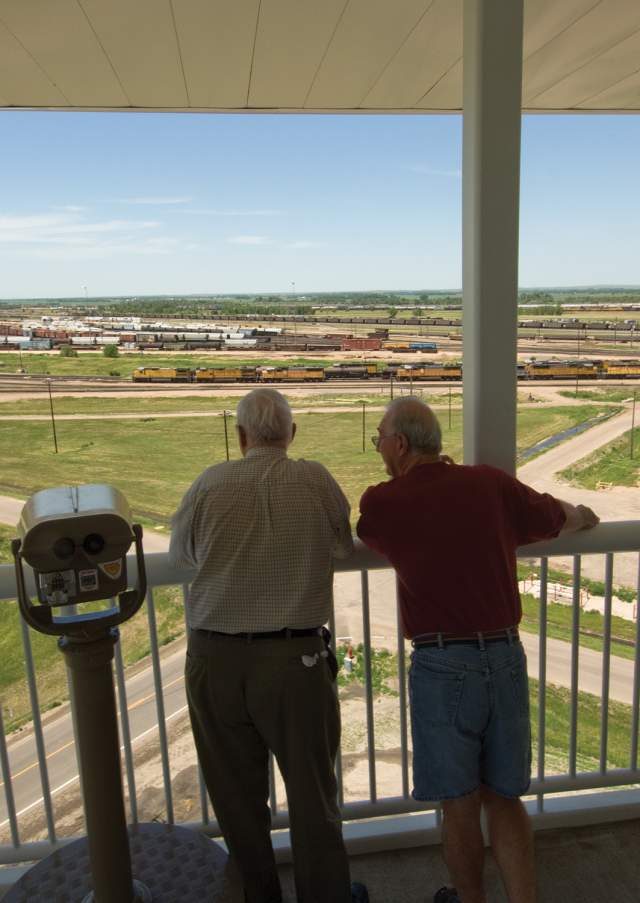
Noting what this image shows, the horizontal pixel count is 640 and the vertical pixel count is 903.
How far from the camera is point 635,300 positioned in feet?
8.54

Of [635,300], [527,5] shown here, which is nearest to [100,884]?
[527,5]

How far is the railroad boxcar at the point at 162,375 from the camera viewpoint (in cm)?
399

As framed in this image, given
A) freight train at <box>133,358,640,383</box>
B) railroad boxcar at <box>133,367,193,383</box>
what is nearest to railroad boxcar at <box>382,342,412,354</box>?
freight train at <box>133,358,640,383</box>

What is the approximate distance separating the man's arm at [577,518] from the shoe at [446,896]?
97cm

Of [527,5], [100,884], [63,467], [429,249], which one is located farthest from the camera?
[63,467]

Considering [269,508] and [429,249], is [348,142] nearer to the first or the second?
[429,249]

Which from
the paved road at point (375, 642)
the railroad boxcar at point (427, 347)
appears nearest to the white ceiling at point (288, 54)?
the railroad boxcar at point (427, 347)

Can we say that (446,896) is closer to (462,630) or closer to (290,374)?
(462,630)

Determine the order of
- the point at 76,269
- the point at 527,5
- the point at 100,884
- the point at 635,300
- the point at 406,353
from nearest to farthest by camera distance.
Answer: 1. the point at 100,884
2. the point at 527,5
3. the point at 635,300
4. the point at 406,353
5. the point at 76,269

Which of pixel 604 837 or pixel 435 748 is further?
pixel 604 837

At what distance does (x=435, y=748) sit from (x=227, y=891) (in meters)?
0.58

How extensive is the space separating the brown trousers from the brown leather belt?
0.23 meters

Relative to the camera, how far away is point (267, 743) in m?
1.42

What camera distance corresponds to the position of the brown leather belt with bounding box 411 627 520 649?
1.36 m
